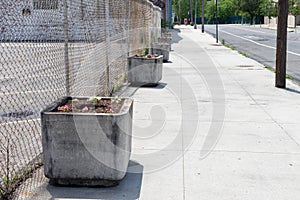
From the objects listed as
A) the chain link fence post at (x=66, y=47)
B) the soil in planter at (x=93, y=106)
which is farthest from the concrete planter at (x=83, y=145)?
the chain link fence post at (x=66, y=47)

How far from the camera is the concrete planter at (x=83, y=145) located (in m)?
4.21

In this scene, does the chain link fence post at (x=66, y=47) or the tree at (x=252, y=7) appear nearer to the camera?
the chain link fence post at (x=66, y=47)

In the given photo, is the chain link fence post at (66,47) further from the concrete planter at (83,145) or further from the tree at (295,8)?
the tree at (295,8)

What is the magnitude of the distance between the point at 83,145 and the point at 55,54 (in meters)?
2.25

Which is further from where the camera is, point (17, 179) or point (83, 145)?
point (17, 179)

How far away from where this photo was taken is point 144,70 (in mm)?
10562

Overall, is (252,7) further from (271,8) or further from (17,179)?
(17,179)

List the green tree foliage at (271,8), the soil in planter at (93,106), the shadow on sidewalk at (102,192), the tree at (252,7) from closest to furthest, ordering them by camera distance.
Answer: the shadow on sidewalk at (102,192), the soil in planter at (93,106), the green tree foliage at (271,8), the tree at (252,7)

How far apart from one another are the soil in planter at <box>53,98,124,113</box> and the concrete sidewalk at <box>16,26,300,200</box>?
759 millimetres

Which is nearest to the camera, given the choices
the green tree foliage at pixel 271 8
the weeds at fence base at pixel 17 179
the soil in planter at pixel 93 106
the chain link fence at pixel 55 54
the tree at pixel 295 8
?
the weeds at fence base at pixel 17 179

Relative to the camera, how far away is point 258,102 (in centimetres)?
879

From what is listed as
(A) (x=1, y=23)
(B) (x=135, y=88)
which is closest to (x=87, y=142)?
(A) (x=1, y=23)

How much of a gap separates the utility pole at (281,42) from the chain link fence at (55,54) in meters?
3.77

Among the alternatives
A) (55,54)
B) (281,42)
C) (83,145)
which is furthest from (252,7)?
(83,145)
